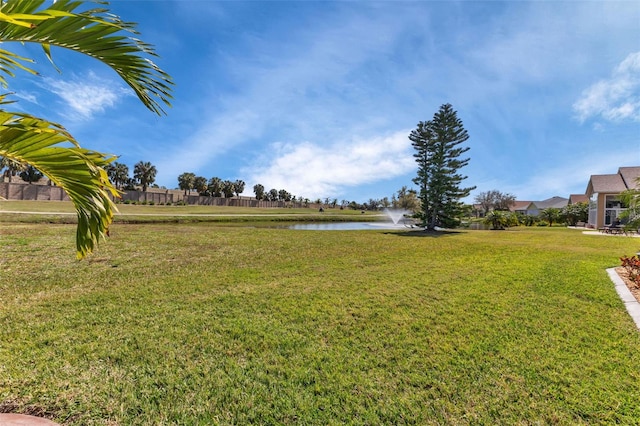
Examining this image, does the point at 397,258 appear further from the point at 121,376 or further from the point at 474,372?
the point at 121,376

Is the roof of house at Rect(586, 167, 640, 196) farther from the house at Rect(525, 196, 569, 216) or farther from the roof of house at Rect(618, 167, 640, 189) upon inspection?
the house at Rect(525, 196, 569, 216)

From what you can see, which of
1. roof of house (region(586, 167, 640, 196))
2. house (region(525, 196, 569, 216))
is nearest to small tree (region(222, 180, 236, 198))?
roof of house (region(586, 167, 640, 196))

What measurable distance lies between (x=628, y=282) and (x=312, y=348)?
22.6 ft

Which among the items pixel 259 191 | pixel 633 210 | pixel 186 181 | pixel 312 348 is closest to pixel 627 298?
pixel 633 210

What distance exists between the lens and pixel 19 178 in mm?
55125

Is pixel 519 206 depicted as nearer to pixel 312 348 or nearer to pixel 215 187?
pixel 215 187

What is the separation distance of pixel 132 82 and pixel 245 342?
8.86 feet

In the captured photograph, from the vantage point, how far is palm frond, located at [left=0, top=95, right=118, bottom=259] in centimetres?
165

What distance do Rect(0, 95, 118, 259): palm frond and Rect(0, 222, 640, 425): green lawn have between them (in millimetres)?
1259

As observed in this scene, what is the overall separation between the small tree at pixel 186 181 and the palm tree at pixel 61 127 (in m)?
79.3

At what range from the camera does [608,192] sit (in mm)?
24562

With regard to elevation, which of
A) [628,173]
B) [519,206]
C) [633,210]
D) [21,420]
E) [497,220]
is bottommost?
[21,420]

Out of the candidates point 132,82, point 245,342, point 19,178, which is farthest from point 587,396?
point 19,178

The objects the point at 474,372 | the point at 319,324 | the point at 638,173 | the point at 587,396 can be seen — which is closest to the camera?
the point at 587,396
